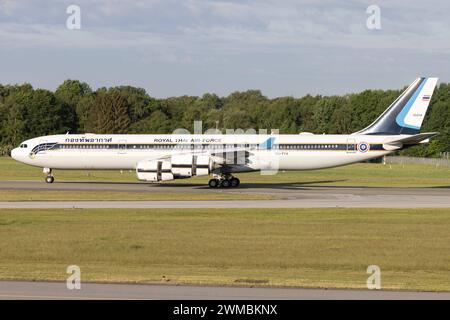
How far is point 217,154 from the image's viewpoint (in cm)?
5422

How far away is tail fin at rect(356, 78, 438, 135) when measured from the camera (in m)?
55.9

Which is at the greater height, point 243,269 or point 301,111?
point 301,111

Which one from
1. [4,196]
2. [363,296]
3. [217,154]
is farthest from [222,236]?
[217,154]

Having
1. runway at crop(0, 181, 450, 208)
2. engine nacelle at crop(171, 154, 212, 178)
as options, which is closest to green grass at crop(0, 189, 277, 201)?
runway at crop(0, 181, 450, 208)

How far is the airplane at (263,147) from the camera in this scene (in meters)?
55.1

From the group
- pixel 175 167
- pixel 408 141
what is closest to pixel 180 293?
pixel 175 167

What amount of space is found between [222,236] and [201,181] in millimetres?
36038

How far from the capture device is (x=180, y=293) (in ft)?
56.3

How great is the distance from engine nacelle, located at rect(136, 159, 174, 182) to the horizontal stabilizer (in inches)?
640

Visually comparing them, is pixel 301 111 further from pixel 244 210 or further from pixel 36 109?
→ pixel 244 210

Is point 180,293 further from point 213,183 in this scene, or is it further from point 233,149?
point 233,149

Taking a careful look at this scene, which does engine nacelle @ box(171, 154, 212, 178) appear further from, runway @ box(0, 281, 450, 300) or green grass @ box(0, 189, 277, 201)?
runway @ box(0, 281, 450, 300)

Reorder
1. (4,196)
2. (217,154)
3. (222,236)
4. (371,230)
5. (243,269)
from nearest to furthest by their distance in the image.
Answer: (243,269)
(222,236)
(371,230)
(4,196)
(217,154)

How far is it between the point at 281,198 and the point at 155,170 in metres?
11.8
